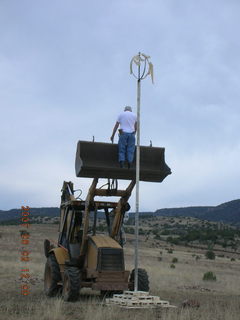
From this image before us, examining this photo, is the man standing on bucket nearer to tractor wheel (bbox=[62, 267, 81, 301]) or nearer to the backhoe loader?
the backhoe loader

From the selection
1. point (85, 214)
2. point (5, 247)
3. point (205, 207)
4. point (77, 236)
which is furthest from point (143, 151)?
point (205, 207)

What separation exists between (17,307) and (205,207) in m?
177

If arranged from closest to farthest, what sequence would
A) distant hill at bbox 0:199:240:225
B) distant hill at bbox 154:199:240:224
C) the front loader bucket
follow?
1. the front loader bucket
2. distant hill at bbox 154:199:240:224
3. distant hill at bbox 0:199:240:225

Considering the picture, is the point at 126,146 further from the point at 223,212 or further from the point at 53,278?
the point at 223,212

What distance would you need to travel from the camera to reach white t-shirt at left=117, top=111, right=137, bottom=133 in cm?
1323

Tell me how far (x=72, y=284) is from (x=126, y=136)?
13.2 ft

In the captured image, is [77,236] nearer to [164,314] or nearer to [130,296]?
[130,296]

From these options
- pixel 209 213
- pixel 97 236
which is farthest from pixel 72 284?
pixel 209 213

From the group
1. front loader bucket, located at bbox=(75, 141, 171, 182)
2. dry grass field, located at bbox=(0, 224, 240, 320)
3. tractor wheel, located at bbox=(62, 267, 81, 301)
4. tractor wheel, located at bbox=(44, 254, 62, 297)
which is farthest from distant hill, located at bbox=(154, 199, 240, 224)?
tractor wheel, located at bbox=(62, 267, 81, 301)

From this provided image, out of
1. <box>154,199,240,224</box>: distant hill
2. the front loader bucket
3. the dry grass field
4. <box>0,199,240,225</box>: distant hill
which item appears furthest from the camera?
<box>0,199,240,225</box>: distant hill

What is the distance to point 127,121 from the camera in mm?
13289

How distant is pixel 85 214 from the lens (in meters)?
13.8

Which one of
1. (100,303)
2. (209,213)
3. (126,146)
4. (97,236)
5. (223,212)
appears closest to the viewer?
(100,303)

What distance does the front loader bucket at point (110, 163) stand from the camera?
43.7ft
